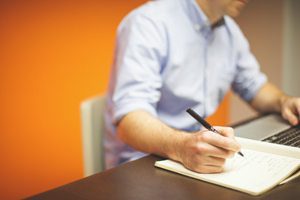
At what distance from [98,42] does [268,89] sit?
0.85 metres

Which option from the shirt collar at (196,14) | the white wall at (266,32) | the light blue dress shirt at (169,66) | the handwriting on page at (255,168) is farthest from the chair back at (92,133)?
the white wall at (266,32)

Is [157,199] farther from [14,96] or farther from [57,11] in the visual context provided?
[57,11]

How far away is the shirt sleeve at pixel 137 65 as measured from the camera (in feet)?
3.62

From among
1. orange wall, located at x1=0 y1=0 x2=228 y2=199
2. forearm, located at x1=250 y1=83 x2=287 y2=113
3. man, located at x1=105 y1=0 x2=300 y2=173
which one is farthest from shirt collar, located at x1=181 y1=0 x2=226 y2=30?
orange wall, located at x1=0 y1=0 x2=228 y2=199

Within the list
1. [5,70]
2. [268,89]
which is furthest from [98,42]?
[268,89]

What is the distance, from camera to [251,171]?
0.78 metres

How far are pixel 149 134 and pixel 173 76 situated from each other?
37cm

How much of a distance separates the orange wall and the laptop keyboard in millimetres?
1070

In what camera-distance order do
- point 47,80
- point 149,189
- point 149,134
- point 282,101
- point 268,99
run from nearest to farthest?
point 149,189 < point 149,134 < point 282,101 < point 268,99 < point 47,80

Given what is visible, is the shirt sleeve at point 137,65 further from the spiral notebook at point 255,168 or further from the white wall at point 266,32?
the white wall at point 266,32

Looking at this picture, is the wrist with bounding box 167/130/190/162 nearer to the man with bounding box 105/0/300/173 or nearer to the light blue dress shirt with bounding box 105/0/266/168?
Answer: the man with bounding box 105/0/300/173

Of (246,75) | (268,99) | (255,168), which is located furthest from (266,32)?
(255,168)

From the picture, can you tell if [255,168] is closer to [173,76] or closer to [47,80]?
[173,76]

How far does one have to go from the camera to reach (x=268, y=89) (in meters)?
1.52
